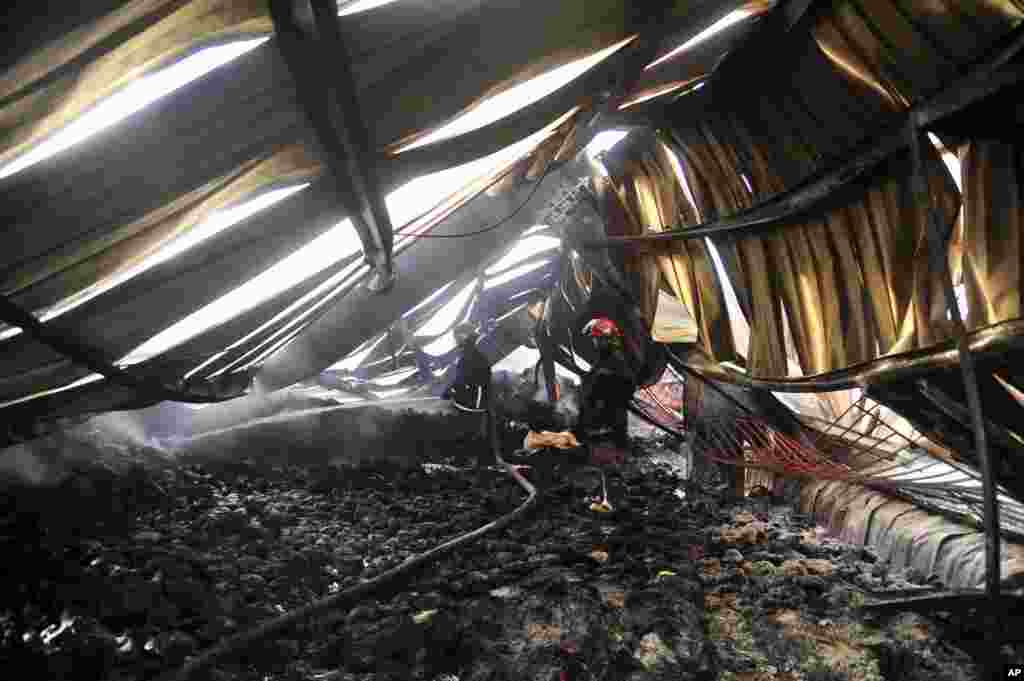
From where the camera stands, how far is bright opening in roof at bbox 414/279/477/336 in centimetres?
831

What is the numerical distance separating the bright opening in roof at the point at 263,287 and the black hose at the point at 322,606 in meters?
1.56

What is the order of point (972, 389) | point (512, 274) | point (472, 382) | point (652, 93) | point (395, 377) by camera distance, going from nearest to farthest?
point (972, 389)
point (652, 93)
point (472, 382)
point (512, 274)
point (395, 377)

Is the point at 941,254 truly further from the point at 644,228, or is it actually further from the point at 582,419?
the point at 582,419

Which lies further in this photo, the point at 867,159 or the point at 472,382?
the point at 472,382

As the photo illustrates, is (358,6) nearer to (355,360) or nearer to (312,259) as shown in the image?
(312,259)

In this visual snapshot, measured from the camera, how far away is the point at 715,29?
2.61 m

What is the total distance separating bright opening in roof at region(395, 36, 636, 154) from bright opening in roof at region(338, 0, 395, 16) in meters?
0.65

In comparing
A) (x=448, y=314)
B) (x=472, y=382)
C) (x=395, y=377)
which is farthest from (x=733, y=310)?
(x=395, y=377)

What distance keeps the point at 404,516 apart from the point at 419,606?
5.14ft

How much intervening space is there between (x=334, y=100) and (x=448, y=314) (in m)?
7.44

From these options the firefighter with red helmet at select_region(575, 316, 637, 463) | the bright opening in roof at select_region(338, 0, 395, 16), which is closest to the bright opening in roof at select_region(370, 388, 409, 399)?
the firefighter with red helmet at select_region(575, 316, 637, 463)

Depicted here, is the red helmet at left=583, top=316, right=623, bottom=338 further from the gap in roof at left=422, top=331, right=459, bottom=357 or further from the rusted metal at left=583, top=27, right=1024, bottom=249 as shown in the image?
the gap in roof at left=422, top=331, right=459, bottom=357

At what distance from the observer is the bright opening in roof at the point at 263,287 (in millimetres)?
2658

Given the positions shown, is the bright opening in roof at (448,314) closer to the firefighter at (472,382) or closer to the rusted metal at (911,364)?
the firefighter at (472,382)
